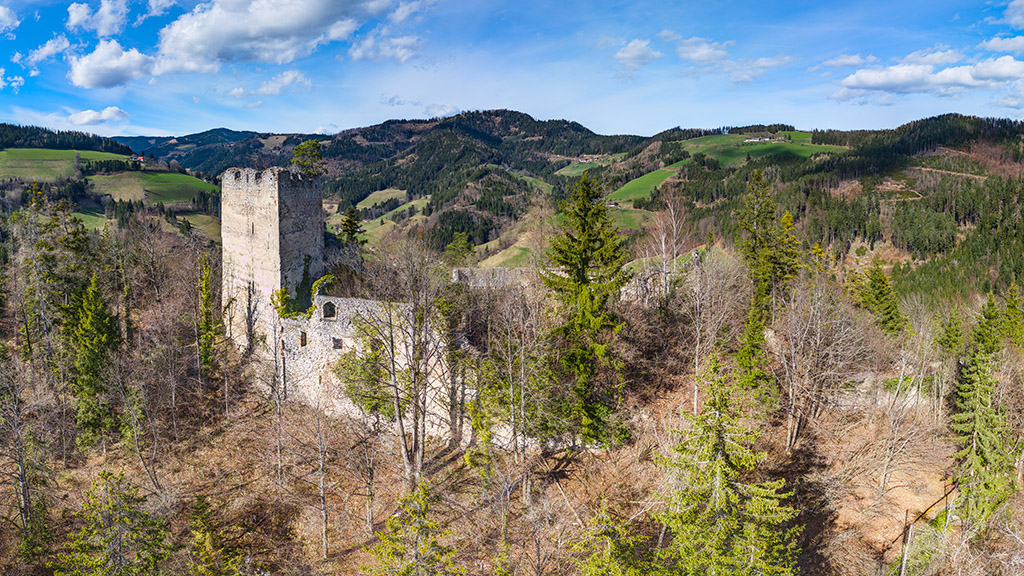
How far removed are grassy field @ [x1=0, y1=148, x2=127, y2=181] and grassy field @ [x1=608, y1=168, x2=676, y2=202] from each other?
138 m

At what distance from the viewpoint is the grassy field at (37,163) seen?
118m

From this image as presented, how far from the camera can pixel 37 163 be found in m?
126

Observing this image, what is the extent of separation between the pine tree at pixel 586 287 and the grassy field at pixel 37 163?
141859mm

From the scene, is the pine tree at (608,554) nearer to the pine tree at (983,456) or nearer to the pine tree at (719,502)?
the pine tree at (719,502)

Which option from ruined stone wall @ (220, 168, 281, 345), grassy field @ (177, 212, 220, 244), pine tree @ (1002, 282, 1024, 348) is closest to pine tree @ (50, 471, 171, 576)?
ruined stone wall @ (220, 168, 281, 345)

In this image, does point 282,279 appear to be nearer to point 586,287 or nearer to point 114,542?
point 114,542

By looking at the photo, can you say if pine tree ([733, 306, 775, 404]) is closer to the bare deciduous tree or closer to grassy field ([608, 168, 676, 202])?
the bare deciduous tree

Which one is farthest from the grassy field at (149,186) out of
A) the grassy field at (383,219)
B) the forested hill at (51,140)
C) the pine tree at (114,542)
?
the pine tree at (114,542)

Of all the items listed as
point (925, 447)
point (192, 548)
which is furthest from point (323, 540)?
point (925, 447)

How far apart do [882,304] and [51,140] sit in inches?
8017

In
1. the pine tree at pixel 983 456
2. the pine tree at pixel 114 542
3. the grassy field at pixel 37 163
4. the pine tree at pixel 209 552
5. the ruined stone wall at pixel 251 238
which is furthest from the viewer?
the grassy field at pixel 37 163

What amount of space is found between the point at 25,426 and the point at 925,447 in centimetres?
4125

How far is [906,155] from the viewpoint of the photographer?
177 metres

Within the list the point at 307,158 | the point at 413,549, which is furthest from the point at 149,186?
the point at 413,549
